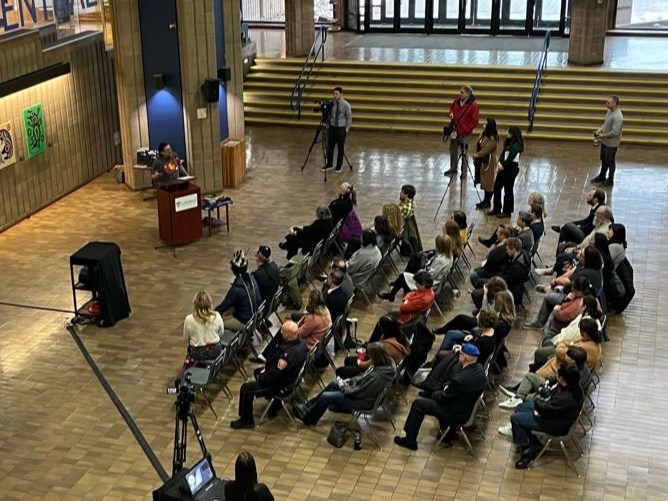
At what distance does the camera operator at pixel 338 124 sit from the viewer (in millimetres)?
18062

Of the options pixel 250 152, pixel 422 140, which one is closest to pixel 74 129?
pixel 250 152

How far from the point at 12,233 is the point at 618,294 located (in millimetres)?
9270

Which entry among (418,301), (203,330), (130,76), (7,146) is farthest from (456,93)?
(203,330)

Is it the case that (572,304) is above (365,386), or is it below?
above

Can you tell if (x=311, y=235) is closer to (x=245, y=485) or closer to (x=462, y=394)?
(x=462, y=394)

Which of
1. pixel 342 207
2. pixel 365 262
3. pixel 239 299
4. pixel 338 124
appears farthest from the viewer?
pixel 338 124

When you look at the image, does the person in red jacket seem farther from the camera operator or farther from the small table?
the small table

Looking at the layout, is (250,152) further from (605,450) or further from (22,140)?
(605,450)

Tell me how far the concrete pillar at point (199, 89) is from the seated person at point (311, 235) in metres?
4.14

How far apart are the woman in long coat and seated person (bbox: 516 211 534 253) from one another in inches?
122

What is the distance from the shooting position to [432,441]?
9734 millimetres

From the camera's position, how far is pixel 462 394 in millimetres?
9242

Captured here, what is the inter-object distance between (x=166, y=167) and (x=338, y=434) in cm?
683

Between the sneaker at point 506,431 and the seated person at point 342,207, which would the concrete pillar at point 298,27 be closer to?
the seated person at point 342,207
